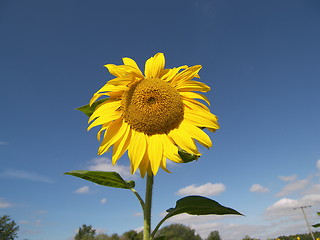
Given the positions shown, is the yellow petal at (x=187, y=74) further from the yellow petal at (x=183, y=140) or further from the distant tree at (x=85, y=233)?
the distant tree at (x=85, y=233)

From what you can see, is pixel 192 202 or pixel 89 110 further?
pixel 89 110

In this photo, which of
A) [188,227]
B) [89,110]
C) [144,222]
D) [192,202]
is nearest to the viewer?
[144,222]

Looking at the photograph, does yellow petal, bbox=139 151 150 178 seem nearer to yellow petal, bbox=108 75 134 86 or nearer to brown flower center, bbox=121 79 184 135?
brown flower center, bbox=121 79 184 135

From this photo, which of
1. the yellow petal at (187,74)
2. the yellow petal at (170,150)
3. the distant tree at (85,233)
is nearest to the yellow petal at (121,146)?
the yellow petal at (170,150)

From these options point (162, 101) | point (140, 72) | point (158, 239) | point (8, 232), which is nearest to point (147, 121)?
point (162, 101)

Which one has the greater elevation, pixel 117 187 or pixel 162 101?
pixel 162 101

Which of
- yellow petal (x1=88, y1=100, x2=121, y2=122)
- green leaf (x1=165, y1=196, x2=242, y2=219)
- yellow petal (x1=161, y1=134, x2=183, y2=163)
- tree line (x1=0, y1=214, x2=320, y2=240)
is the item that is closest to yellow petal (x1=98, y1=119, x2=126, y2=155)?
yellow petal (x1=88, y1=100, x2=121, y2=122)

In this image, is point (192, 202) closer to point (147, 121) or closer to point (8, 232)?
point (147, 121)
